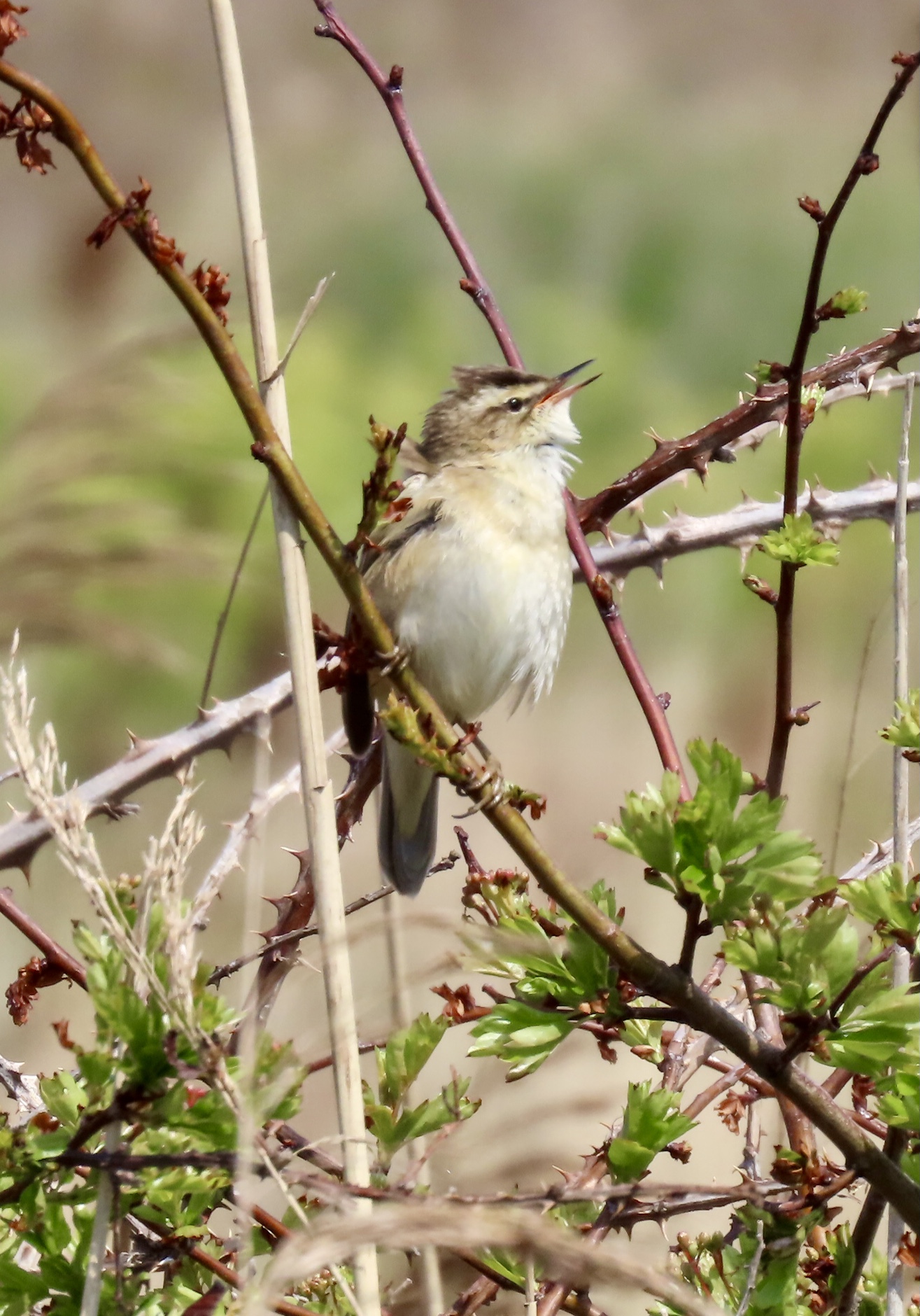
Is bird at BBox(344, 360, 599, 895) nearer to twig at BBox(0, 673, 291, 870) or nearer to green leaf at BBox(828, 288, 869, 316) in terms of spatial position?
twig at BBox(0, 673, 291, 870)

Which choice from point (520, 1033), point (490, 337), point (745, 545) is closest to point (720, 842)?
point (520, 1033)

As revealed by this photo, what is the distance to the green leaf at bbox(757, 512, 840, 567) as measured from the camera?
0.72m

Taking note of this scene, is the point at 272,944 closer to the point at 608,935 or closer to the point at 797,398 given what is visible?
the point at 608,935

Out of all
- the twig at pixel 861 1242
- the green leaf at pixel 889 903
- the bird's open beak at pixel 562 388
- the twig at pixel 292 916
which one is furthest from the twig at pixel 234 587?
the bird's open beak at pixel 562 388

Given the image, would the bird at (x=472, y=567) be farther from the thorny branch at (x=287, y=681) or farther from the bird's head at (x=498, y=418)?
the thorny branch at (x=287, y=681)

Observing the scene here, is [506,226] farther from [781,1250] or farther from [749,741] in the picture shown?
[781,1250]

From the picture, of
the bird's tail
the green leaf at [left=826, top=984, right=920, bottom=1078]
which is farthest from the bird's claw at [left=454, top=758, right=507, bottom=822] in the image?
the bird's tail

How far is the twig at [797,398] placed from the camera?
2.21 ft

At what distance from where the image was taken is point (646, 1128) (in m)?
0.71

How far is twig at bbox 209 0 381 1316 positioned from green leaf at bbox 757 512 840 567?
261mm

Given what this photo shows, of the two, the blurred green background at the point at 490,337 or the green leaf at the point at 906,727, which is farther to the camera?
the blurred green background at the point at 490,337

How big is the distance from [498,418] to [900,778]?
0.88 metres

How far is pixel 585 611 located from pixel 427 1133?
190cm

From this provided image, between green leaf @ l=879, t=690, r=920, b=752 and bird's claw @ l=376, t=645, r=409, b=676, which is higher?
bird's claw @ l=376, t=645, r=409, b=676
